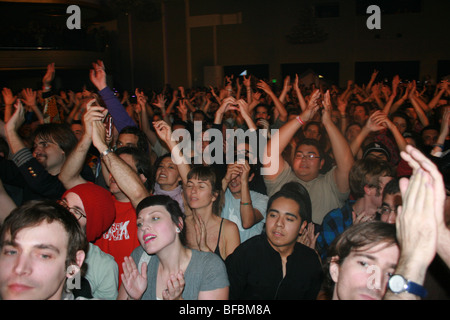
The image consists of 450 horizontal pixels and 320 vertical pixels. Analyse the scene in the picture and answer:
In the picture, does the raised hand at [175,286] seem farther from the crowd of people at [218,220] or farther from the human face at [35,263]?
the human face at [35,263]

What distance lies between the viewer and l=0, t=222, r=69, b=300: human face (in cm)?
131

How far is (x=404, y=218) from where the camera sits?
109 cm

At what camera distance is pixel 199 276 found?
1835 millimetres

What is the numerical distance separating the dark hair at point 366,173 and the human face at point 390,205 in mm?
350

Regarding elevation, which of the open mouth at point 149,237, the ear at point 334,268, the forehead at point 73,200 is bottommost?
the ear at point 334,268

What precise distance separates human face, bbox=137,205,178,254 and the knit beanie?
0.24 m

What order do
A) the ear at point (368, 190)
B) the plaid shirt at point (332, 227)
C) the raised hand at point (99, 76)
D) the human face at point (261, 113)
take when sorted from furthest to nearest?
1. the human face at point (261, 113)
2. the raised hand at point (99, 76)
3. the ear at point (368, 190)
4. the plaid shirt at point (332, 227)

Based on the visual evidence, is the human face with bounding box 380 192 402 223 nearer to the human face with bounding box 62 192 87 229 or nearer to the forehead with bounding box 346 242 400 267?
the forehead with bounding box 346 242 400 267

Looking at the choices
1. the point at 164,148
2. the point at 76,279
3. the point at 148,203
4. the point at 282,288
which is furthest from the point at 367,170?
the point at 164,148

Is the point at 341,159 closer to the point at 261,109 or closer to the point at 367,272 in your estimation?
the point at 367,272

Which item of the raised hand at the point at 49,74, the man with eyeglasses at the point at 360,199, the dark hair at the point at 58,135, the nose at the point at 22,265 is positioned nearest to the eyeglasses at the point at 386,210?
the man with eyeglasses at the point at 360,199

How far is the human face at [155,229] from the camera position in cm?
189

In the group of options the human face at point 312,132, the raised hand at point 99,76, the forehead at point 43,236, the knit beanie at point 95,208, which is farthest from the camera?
the human face at point 312,132

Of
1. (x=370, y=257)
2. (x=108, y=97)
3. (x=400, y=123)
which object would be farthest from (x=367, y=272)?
(x=400, y=123)
